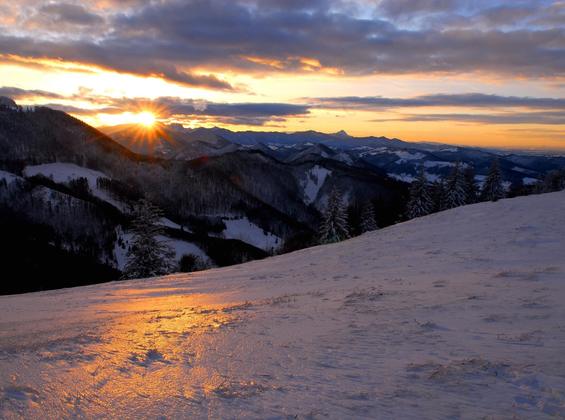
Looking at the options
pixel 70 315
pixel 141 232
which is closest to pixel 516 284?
pixel 70 315

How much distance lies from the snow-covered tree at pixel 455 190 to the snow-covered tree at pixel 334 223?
59.8 ft

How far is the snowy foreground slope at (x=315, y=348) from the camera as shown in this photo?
4.95m

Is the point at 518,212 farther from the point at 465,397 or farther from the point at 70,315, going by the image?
the point at 70,315

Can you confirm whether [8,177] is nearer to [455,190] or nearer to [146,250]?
[146,250]

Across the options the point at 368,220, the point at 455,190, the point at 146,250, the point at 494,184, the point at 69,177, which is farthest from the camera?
the point at 69,177

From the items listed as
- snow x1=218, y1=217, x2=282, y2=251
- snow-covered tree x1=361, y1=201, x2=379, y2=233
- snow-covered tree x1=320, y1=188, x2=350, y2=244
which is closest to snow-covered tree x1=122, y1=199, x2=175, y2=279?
snow-covered tree x1=320, y1=188, x2=350, y2=244

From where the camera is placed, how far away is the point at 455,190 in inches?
2158

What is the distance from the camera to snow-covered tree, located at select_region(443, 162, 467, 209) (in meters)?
54.4

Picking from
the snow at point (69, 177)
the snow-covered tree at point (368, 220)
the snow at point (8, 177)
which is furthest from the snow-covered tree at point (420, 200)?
the snow at point (8, 177)

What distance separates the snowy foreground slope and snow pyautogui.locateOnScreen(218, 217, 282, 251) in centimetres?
13977

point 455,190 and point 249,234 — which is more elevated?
point 455,190

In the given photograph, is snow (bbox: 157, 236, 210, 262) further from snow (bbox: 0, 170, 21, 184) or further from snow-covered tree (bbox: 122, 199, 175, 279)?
snow-covered tree (bbox: 122, 199, 175, 279)

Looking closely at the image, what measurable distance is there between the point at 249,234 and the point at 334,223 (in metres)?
126

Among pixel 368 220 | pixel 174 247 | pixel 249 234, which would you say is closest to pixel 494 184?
pixel 368 220
